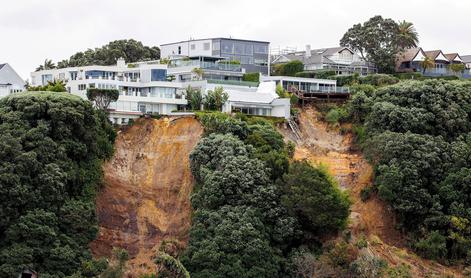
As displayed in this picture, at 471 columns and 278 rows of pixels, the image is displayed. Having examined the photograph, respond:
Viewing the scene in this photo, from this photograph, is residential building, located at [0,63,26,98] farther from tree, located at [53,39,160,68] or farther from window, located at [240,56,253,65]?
window, located at [240,56,253,65]

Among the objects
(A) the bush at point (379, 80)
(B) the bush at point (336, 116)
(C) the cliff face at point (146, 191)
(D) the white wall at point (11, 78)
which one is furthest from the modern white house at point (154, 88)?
(A) the bush at point (379, 80)

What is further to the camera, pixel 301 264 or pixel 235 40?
pixel 235 40

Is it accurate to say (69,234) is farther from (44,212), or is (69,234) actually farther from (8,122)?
(8,122)

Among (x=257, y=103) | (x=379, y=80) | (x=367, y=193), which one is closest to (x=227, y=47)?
(x=257, y=103)

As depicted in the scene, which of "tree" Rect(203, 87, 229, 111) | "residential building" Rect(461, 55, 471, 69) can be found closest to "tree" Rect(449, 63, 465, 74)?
"residential building" Rect(461, 55, 471, 69)

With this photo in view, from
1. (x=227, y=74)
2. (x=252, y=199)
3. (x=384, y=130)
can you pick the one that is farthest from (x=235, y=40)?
(x=252, y=199)

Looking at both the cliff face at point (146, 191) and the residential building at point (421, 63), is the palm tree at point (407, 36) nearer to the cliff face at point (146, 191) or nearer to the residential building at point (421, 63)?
the residential building at point (421, 63)

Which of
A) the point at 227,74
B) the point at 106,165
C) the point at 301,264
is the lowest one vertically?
the point at 301,264
